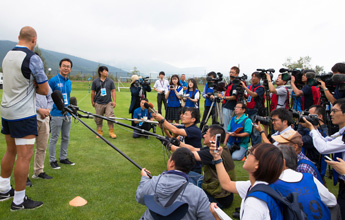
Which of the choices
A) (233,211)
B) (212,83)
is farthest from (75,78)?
(233,211)

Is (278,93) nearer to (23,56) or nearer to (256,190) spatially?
(256,190)

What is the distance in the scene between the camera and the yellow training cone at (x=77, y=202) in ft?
10.6

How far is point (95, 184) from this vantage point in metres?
3.90

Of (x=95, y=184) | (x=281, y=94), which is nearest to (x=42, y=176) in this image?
(x=95, y=184)

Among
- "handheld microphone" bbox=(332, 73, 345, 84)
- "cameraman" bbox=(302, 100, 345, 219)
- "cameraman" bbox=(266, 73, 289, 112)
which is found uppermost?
"handheld microphone" bbox=(332, 73, 345, 84)

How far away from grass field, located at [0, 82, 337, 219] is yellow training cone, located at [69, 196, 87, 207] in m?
0.06

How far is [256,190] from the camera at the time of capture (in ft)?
5.11

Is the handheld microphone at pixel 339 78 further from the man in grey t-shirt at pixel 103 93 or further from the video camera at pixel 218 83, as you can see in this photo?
the man in grey t-shirt at pixel 103 93

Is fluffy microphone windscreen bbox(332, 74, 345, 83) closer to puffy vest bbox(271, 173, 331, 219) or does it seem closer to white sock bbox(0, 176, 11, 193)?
puffy vest bbox(271, 173, 331, 219)

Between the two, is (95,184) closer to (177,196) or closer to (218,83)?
(177,196)

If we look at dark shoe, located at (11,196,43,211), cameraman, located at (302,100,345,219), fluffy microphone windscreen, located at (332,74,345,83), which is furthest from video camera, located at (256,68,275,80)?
dark shoe, located at (11,196,43,211)

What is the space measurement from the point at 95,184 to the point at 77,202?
24.3 inches

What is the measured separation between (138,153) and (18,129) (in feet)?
9.88

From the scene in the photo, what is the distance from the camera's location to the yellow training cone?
3246 millimetres
